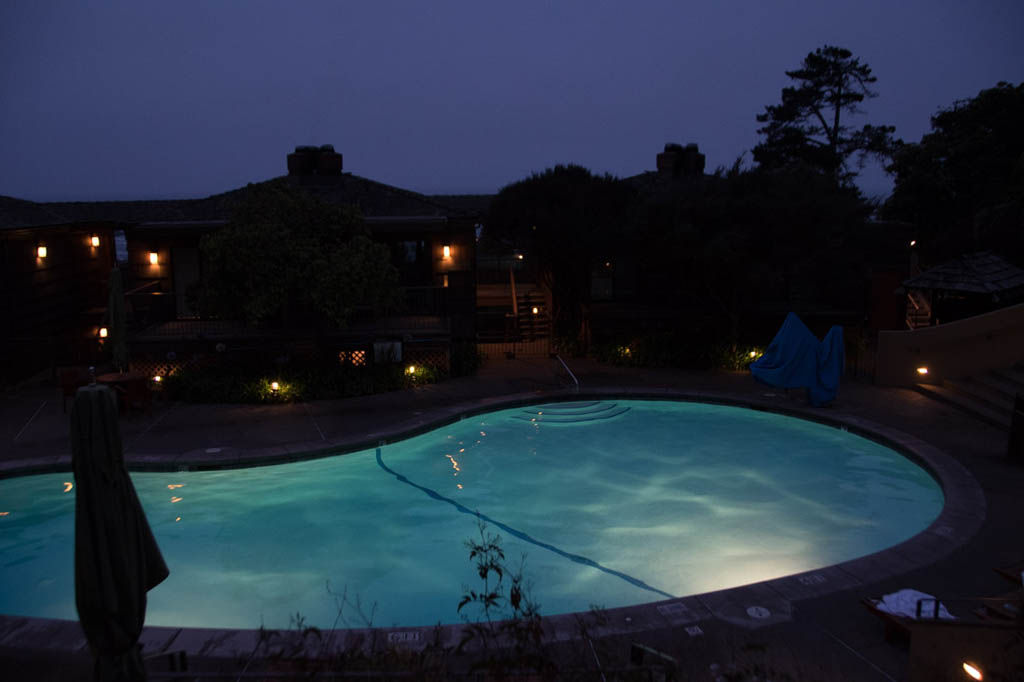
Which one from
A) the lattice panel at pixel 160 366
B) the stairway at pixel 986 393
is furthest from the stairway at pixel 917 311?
the lattice panel at pixel 160 366

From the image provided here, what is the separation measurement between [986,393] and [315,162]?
70.1 feet

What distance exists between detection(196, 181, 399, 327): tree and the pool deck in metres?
2.38

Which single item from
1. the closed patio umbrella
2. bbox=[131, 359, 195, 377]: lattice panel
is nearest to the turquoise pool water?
the closed patio umbrella

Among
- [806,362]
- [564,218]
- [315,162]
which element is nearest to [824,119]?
[564,218]

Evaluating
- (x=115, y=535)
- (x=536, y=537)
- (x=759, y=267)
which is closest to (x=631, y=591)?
(x=536, y=537)

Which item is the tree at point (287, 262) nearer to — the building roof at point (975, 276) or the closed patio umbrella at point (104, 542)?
the closed patio umbrella at point (104, 542)

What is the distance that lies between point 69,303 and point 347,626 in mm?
18420

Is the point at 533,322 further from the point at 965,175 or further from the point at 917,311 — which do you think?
the point at 965,175

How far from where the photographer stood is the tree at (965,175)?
72.7 feet

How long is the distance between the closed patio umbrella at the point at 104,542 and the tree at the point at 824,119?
3973 cm

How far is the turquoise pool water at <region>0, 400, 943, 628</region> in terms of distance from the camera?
916 cm

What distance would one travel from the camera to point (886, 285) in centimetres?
2420

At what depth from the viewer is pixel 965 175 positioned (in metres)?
23.3

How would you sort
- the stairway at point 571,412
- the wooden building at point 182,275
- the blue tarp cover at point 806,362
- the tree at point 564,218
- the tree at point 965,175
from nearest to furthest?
1. the blue tarp cover at point 806,362
2. the stairway at point 571,412
3. the wooden building at point 182,275
4. the tree at point 564,218
5. the tree at point 965,175
